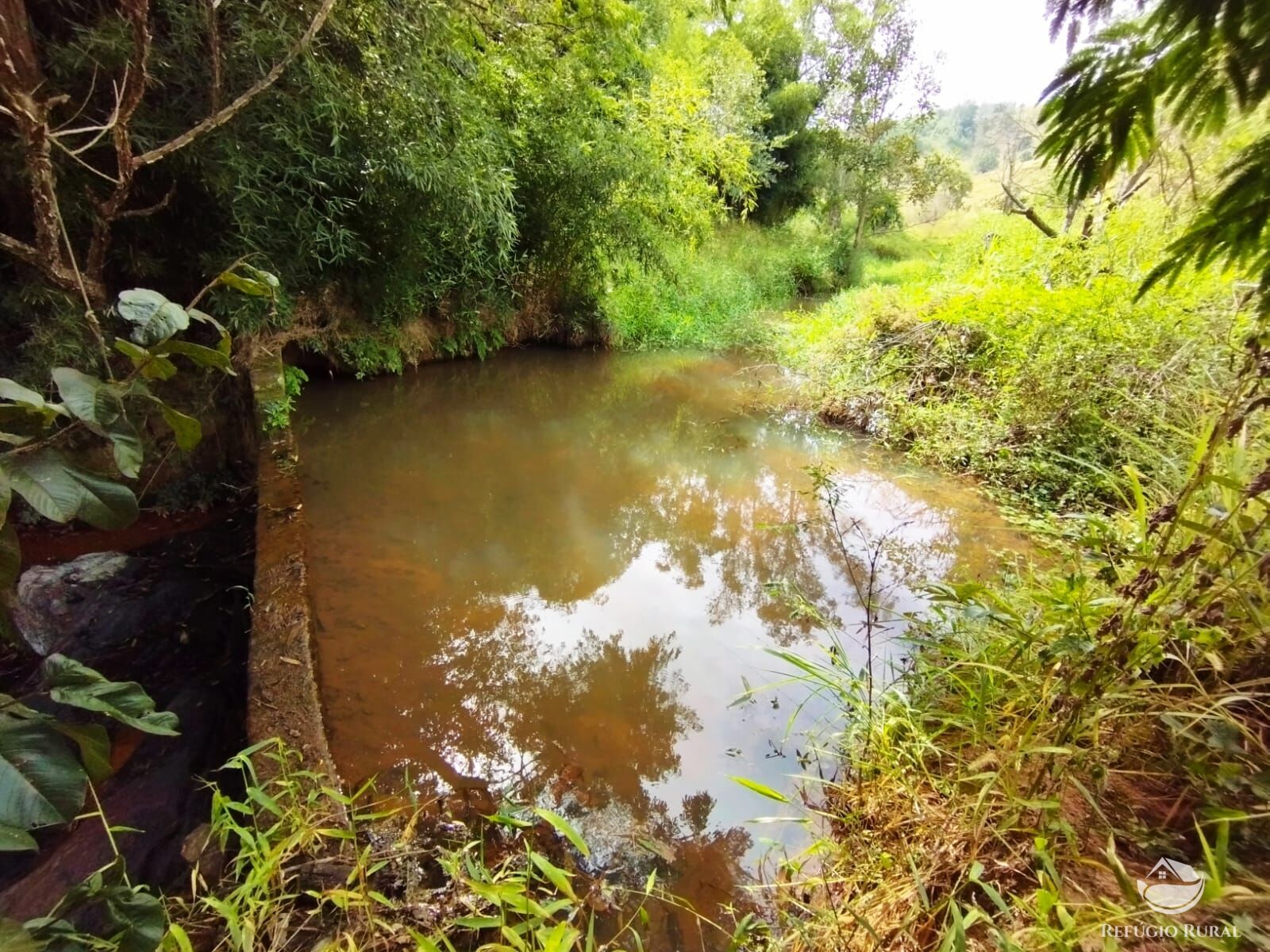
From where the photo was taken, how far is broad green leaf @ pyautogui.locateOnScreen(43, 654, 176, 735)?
677 millimetres

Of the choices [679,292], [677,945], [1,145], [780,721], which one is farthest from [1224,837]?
[679,292]

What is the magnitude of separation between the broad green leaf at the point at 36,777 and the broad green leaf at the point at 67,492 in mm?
245

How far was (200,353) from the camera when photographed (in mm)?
806

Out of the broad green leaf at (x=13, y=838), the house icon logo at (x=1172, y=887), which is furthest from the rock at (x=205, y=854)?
the house icon logo at (x=1172, y=887)

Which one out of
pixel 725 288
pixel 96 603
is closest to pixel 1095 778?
pixel 96 603

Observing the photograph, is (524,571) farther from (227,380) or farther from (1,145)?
(1,145)

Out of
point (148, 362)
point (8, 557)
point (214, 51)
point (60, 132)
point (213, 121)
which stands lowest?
point (8, 557)

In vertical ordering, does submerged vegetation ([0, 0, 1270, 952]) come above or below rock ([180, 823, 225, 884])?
above

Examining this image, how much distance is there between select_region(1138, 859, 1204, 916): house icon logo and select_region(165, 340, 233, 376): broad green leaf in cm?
172

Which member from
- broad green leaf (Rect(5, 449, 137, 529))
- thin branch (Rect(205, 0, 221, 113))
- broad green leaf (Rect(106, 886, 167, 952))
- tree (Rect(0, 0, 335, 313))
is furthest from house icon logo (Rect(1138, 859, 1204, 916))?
thin branch (Rect(205, 0, 221, 113))

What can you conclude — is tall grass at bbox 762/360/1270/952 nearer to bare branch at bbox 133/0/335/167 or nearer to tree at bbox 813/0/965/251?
bare branch at bbox 133/0/335/167

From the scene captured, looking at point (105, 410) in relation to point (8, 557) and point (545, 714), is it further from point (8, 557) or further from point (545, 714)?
point (545, 714)

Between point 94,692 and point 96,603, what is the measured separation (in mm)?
2382

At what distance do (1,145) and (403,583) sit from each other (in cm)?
252
